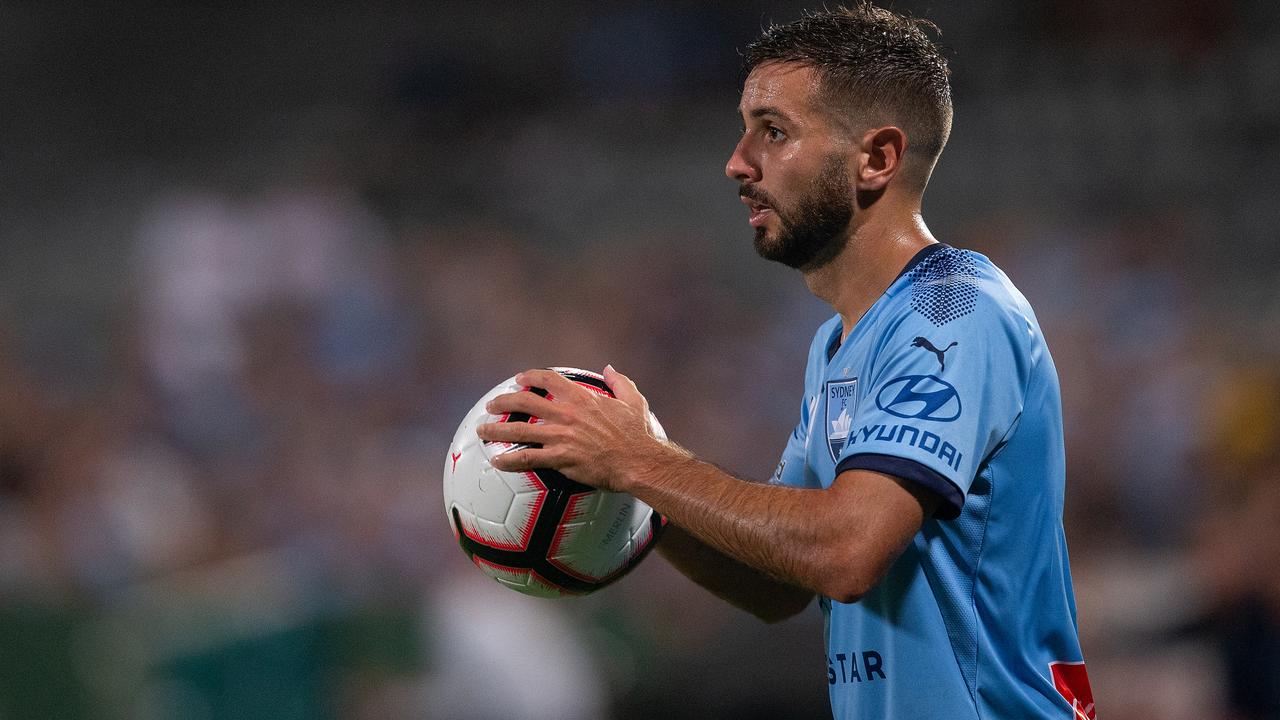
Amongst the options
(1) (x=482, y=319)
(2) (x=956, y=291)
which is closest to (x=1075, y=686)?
(2) (x=956, y=291)

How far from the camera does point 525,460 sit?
262 cm

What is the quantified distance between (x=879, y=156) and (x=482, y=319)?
7.41 meters

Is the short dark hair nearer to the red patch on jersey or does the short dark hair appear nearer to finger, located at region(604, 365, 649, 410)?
finger, located at region(604, 365, 649, 410)

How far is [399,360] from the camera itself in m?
9.95

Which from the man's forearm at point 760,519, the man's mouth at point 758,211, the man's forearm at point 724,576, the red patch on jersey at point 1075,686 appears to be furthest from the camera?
the man's forearm at point 724,576

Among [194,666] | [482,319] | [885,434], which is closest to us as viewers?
[885,434]

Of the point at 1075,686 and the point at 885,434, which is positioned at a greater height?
the point at 885,434

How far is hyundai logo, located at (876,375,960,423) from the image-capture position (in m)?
2.34

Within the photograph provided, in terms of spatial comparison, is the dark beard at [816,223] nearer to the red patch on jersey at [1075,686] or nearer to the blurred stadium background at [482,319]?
the red patch on jersey at [1075,686]

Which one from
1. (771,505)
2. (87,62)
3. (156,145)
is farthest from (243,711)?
(87,62)

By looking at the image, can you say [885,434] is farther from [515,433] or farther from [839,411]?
[515,433]

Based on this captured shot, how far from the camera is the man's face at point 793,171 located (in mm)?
2766

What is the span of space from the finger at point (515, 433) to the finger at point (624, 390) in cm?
20

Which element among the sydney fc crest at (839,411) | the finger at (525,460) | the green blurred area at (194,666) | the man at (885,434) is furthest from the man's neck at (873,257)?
the green blurred area at (194,666)
